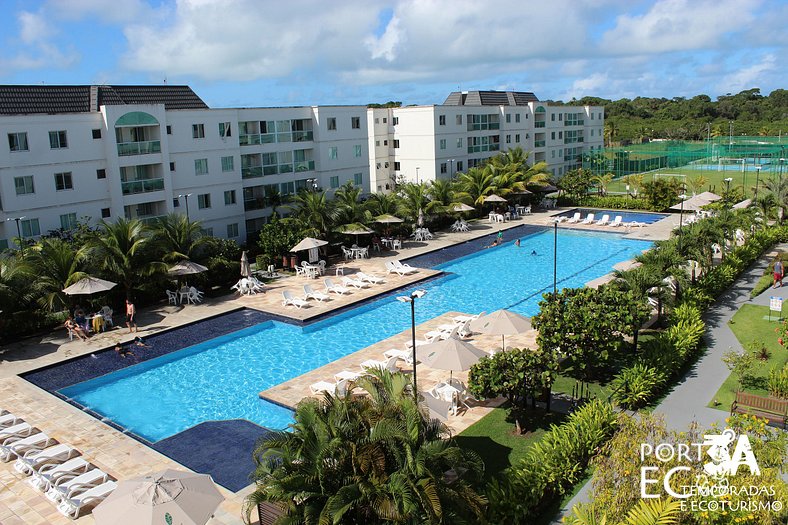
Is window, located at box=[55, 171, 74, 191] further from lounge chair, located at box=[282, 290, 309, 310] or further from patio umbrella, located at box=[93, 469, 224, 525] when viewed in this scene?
patio umbrella, located at box=[93, 469, 224, 525]

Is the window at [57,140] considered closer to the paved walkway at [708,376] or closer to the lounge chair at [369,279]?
the lounge chair at [369,279]

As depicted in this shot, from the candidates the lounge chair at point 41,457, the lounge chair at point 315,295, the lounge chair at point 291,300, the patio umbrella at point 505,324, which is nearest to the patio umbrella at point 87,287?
the lounge chair at point 291,300

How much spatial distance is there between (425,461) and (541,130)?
182ft

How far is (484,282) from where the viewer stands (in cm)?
3159

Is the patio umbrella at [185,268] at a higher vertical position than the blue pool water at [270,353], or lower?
higher

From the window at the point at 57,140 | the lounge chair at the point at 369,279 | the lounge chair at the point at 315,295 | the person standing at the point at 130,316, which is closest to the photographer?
the person standing at the point at 130,316

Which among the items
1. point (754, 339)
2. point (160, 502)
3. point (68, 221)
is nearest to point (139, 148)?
point (68, 221)

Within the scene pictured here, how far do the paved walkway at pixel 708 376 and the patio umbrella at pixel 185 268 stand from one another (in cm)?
1937

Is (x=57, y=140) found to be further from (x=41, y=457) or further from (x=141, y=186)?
(x=41, y=457)

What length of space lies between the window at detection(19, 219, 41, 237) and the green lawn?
28362mm

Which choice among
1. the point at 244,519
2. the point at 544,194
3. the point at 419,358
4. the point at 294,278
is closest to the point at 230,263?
the point at 294,278

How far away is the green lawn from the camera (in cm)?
1745

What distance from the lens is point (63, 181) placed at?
30.3 meters

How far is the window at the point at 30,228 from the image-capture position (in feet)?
94.9
